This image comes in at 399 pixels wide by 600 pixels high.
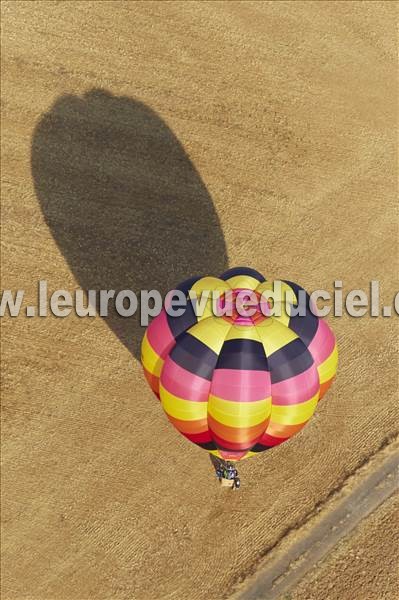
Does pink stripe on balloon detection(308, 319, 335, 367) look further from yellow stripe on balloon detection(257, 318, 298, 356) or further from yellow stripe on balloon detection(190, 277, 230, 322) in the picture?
yellow stripe on balloon detection(190, 277, 230, 322)

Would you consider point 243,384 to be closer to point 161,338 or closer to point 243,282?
point 161,338

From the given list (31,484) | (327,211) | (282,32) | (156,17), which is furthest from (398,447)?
(156,17)

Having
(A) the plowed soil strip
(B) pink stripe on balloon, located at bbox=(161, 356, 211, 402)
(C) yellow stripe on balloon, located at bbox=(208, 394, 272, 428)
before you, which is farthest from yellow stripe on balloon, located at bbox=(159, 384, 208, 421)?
(A) the plowed soil strip

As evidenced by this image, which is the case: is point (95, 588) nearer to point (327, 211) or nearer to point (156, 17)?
point (327, 211)

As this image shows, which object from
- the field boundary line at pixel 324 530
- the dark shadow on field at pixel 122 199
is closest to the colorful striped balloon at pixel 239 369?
the field boundary line at pixel 324 530

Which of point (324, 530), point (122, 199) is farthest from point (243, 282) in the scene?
point (122, 199)

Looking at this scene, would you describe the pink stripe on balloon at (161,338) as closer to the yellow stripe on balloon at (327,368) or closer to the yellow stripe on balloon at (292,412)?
the yellow stripe on balloon at (292,412)
